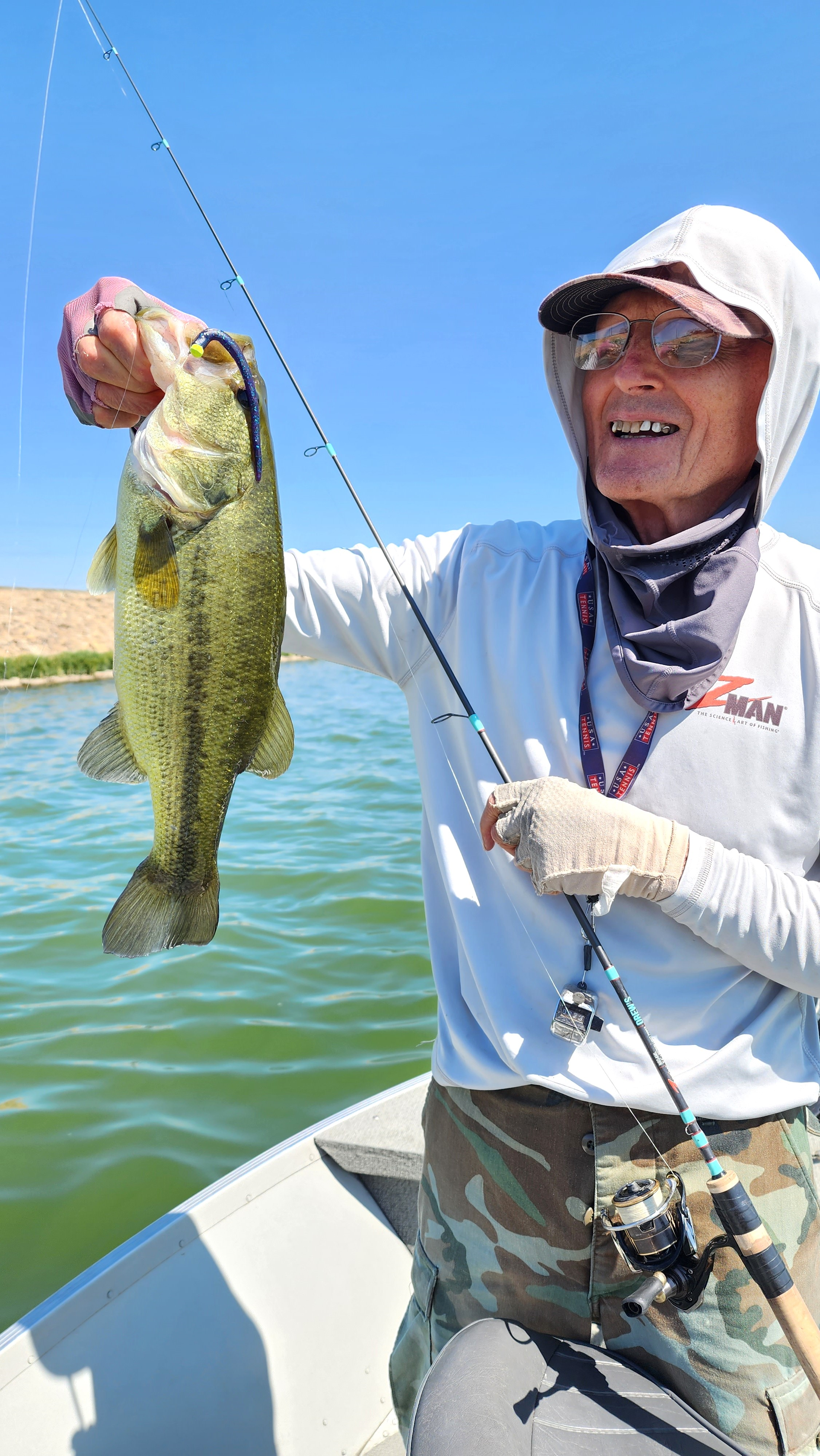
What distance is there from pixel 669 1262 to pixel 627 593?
133 cm

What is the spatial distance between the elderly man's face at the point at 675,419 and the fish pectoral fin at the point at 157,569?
3.05 feet

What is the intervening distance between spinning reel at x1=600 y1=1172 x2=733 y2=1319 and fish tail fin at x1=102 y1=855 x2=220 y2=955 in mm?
954

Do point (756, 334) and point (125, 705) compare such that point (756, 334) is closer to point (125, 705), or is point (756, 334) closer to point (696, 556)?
point (696, 556)

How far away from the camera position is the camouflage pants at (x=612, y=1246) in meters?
1.67

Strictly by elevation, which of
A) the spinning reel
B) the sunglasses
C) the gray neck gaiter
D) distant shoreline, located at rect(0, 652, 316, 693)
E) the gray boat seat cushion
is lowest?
distant shoreline, located at rect(0, 652, 316, 693)

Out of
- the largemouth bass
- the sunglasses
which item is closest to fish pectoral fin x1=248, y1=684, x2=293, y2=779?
the largemouth bass

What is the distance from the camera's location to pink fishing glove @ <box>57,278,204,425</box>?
66.4 inches

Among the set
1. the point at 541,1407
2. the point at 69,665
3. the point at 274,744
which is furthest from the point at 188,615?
the point at 69,665

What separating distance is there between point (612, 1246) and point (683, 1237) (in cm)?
16

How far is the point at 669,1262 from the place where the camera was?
1.64 metres

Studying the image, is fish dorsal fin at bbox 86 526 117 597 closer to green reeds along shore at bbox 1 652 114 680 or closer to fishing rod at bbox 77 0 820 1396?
fishing rod at bbox 77 0 820 1396

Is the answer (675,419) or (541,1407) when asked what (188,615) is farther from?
(541,1407)

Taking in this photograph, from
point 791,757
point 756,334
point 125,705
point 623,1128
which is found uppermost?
point 756,334

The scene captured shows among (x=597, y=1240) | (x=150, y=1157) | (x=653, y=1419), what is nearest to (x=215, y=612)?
(x=597, y=1240)
